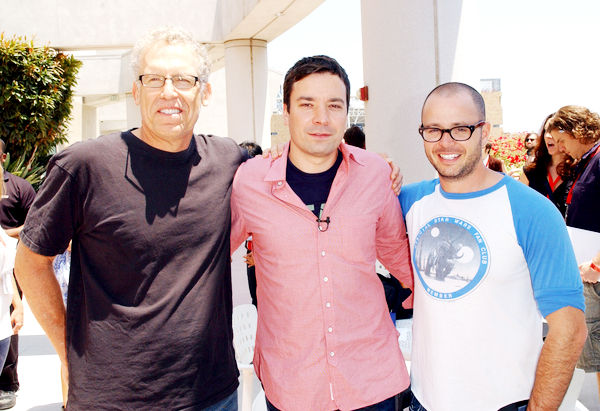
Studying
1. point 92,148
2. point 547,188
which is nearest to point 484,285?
point 92,148

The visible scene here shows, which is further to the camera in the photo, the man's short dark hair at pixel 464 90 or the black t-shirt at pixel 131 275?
the man's short dark hair at pixel 464 90

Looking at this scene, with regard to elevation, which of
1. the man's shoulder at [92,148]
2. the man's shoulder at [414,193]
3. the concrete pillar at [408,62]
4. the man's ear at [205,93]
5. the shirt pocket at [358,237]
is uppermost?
the concrete pillar at [408,62]

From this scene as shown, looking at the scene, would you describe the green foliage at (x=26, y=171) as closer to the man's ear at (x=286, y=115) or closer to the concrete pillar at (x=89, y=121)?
the man's ear at (x=286, y=115)

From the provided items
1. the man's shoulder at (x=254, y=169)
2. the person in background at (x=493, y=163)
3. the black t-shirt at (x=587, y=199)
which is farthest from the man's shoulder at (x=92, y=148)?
the person in background at (x=493, y=163)

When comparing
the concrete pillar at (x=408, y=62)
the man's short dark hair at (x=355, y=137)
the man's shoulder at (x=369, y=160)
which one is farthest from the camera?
the man's short dark hair at (x=355, y=137)

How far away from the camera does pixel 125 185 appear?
5.57 ft

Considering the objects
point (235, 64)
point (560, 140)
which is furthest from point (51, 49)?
point (560, 140)

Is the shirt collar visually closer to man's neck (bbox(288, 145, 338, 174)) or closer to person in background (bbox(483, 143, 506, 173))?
man's neck (bbox(288, 145, 338, 174))

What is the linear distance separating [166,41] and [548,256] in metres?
1.51

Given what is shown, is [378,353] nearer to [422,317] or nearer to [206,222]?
[422,317]

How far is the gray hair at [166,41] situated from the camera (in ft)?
5.93

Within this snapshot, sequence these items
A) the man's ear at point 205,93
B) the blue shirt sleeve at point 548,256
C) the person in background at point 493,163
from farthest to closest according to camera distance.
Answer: the person in background at point 493,163, the man's ear at point 205,93, the blue shirt sleeve at point 548,256

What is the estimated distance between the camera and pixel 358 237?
187cm

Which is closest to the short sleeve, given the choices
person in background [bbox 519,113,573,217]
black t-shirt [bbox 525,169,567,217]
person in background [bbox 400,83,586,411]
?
person in background [bbox 400,83,586,411]
